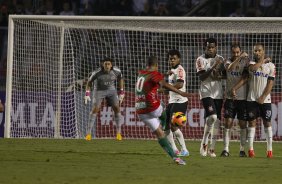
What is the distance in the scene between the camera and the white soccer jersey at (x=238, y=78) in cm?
1766

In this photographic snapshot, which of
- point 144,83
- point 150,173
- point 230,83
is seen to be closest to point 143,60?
point 230,83

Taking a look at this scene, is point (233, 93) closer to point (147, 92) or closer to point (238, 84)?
point (238, 84)

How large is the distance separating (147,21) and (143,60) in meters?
1.68

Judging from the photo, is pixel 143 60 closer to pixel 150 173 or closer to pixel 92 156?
pixel 92 156

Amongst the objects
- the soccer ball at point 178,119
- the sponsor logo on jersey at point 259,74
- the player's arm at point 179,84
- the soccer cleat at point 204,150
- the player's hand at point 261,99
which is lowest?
the soccer cleat at point 204,150

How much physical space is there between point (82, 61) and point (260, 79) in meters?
8.77

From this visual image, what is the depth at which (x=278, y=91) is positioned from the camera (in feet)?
80.7

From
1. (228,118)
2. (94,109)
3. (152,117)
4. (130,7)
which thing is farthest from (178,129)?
(130,7)

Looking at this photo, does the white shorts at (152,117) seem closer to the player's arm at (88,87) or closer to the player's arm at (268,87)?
the player's arm at (268,87)

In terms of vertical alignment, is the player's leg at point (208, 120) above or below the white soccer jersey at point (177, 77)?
below

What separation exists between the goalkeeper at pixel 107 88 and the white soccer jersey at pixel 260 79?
724cm

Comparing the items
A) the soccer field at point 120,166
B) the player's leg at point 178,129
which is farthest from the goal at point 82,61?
the player's leg at point 178,129

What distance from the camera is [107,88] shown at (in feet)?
81.0

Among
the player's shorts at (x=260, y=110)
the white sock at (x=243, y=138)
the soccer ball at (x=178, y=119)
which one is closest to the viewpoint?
the soccer ball at (x=178, y=119)
